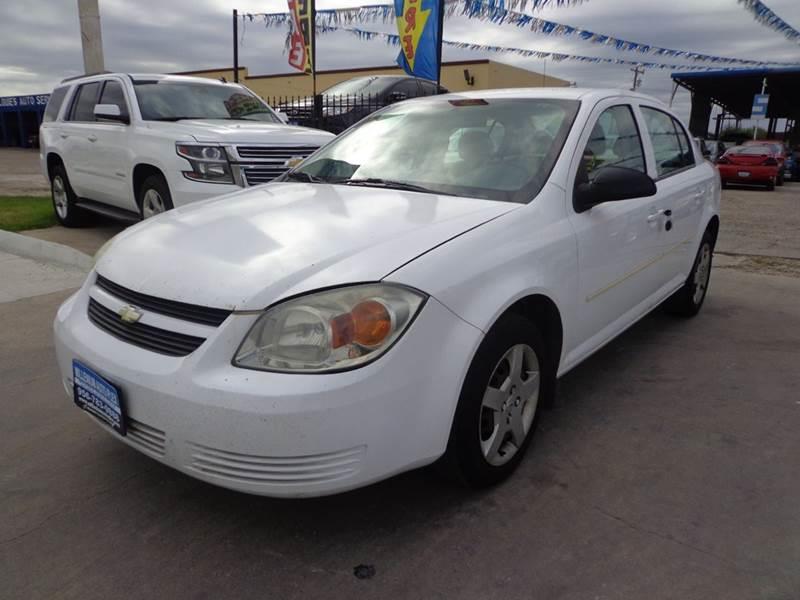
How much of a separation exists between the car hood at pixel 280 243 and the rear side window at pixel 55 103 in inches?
263

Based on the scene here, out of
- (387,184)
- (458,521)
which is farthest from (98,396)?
(387,184)

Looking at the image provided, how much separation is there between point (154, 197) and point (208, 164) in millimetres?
812

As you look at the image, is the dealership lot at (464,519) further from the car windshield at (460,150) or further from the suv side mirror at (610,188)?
the car windshield at (460,150)

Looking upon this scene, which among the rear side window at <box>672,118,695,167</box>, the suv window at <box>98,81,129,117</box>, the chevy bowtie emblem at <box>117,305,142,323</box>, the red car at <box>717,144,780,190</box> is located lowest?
the red car at <box>717,144,780,190</box>

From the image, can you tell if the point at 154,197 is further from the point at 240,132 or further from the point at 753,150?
the point at 753,150

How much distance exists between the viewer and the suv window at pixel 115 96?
7.00 m

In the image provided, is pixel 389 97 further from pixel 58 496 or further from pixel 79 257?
pixel 58 496

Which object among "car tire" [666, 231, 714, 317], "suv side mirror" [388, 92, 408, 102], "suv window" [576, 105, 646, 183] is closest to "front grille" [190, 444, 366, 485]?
"suv window" [576, 105, 646, 183]

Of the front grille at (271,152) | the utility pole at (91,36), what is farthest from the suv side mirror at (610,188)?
the utility pole at (91,36)

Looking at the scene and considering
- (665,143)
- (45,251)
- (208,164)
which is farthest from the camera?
(45,251)

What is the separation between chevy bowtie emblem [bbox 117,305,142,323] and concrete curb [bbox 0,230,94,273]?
408 cm

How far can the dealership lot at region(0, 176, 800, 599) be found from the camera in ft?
6.99

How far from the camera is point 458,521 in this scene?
2430mm

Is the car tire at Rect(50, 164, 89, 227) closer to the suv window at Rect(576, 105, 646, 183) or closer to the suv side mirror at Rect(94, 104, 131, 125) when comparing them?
the suv side mirror at Rect(94, 104, 131, 125)
